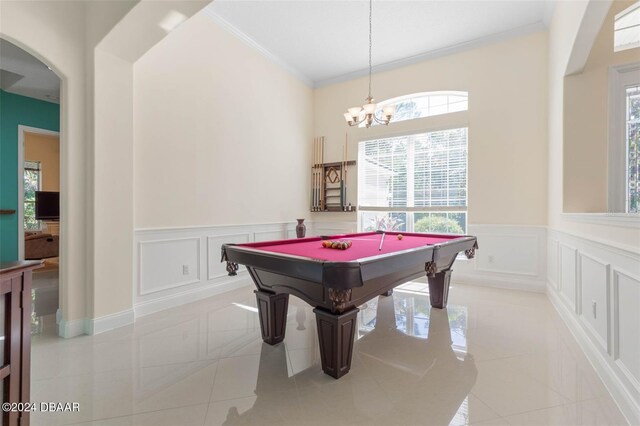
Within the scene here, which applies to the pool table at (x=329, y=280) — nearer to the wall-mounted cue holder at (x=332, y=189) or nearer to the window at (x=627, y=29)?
the window at (x=627, y=29)

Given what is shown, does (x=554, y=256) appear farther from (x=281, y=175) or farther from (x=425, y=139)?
(x=281, y=175)

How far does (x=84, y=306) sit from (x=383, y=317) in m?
2.82

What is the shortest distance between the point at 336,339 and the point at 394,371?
518 millimetres

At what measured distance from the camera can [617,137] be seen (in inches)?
109

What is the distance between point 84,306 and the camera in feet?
8.73

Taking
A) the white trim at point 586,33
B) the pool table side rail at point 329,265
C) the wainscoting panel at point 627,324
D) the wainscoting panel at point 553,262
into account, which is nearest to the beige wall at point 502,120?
the wainscoting panel at point 553,262

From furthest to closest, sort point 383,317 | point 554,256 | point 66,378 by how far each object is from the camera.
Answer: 1. point 554,256
2. point 383,317
3. point 66,378

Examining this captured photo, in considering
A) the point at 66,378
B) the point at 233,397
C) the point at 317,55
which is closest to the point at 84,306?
the point at 66,378

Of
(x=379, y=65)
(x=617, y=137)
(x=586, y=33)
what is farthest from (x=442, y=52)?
(x=617, y=137)

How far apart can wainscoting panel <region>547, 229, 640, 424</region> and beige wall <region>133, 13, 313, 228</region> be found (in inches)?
150

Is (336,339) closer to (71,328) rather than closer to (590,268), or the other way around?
(590,268)

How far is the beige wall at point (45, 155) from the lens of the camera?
714 centimetres

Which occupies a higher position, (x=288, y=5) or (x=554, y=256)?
(x=288, y=5)

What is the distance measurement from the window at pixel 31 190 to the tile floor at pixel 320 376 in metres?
6.40
